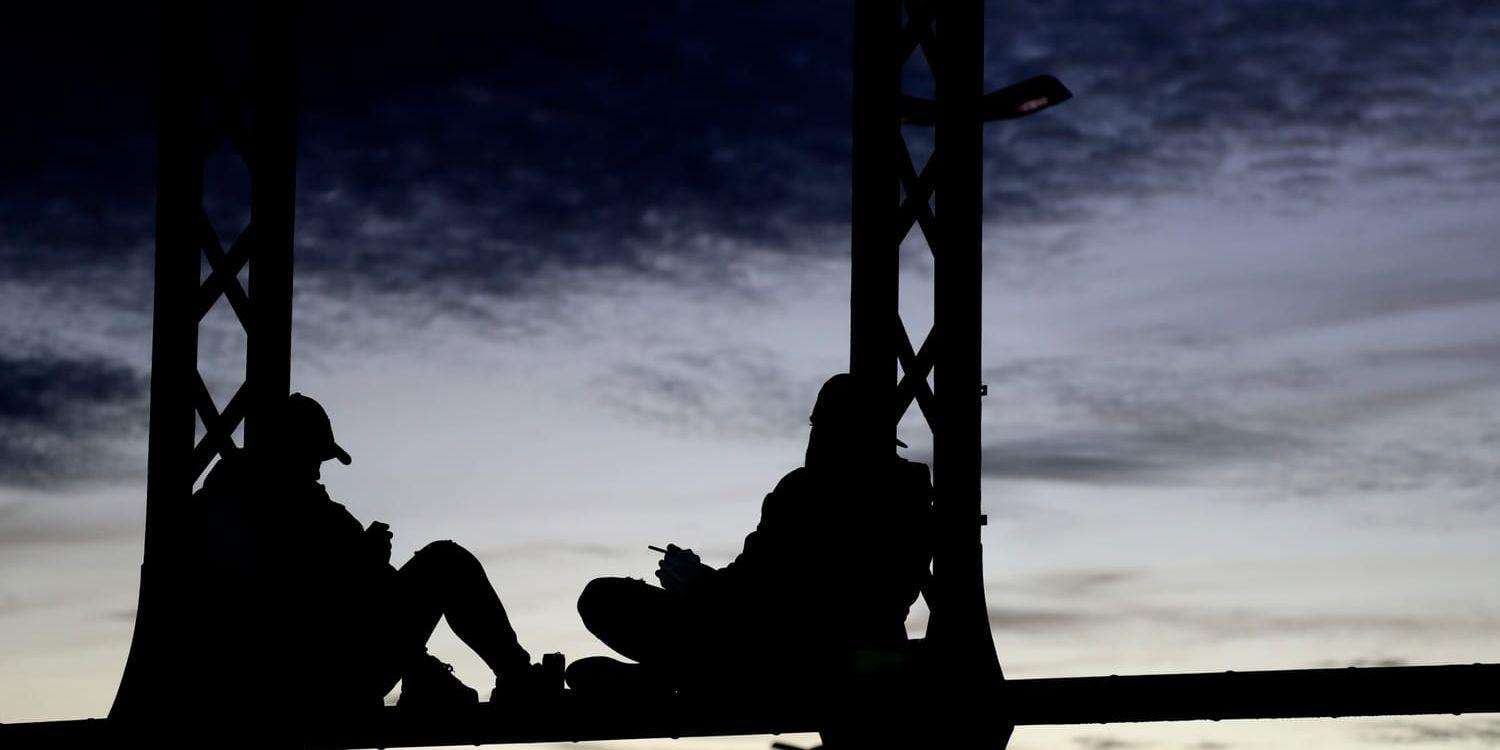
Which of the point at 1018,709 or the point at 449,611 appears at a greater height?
the point at 449,611

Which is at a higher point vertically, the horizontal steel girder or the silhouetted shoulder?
the silhouetted shoulder

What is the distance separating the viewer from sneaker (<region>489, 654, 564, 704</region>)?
657 centimetres

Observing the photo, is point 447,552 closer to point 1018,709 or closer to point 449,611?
point 449,611

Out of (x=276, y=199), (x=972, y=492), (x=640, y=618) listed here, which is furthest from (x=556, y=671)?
(x=276, y=199)

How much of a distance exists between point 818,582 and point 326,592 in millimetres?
1772

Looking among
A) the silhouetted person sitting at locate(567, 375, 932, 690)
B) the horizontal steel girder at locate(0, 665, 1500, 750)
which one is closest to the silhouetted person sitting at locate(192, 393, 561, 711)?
the horizontal steel girder at locate(0, 665, 1500, 750)

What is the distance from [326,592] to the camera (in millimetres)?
6758

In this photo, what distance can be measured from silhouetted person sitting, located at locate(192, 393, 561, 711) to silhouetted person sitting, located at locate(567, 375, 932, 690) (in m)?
0.57

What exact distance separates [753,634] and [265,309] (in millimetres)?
2209

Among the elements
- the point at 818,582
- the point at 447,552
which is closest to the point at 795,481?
the point at 818,582

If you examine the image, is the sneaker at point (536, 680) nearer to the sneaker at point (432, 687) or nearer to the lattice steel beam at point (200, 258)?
the sneaker at point (432, 687)

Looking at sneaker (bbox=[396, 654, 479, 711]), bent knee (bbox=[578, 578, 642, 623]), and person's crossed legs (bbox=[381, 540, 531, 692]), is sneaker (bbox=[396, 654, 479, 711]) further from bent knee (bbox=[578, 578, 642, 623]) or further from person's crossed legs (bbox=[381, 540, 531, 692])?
bent knee (bbox=[578, 578, 642, 623])

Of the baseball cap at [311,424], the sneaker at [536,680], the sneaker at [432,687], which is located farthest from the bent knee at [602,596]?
the baseball cap at [311,424]

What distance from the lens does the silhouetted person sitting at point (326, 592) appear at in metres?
6.63
